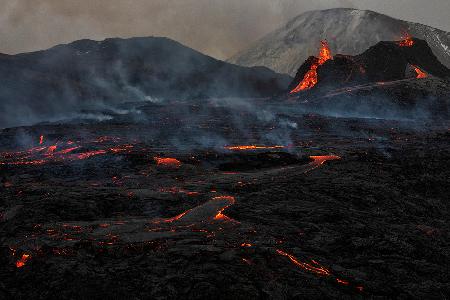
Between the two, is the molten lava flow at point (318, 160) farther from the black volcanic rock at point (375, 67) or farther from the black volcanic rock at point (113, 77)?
the black volcanic rock at point (113, 77)

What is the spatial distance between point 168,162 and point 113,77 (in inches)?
4393

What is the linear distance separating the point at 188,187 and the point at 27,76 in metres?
80.2

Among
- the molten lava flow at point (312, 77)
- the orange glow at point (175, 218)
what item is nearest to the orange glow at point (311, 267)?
the orange glow at point (175, 218)

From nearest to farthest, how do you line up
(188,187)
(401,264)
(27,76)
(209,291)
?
(209,291) < (401,264) < (188,187) < (27,76)

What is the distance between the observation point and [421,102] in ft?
137

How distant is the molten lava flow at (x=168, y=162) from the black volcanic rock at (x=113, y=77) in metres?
50.1

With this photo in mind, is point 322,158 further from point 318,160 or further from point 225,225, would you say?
point 225,225

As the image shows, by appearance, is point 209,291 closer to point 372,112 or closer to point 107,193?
point 107,193

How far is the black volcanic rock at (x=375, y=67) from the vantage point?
62.8m

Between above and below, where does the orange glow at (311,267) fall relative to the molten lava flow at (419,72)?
below

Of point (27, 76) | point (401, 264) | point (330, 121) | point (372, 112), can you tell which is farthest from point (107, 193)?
point (27, 76)

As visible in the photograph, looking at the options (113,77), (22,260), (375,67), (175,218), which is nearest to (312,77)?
(375,67)

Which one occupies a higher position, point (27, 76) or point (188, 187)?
point (27, 76)

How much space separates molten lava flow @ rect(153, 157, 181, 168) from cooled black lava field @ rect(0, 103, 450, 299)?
0.13 ft
